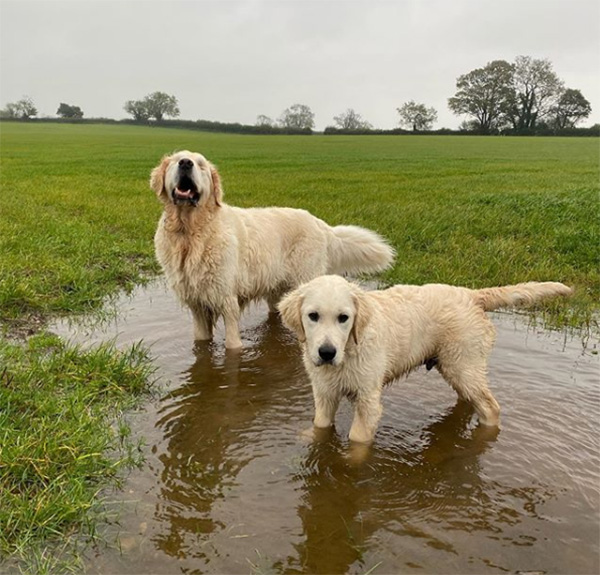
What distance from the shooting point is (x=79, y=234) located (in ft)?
37.0

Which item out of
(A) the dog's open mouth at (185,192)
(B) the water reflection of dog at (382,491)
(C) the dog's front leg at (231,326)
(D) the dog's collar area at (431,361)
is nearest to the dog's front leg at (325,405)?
(B) the water reflection of dog at (382,491)

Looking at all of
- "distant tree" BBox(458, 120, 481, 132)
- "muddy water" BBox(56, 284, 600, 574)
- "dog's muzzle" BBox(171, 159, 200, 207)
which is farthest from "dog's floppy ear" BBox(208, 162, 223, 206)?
"distant tree" BBox(458, 120, 481, 132)

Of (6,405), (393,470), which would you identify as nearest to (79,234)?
(6,405)

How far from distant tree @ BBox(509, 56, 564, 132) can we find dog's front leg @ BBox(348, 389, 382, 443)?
96.3 m

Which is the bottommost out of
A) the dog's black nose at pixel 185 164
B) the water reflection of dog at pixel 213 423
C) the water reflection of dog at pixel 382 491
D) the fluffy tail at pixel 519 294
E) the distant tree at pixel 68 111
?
the water reflection of dog at pixel 213 423

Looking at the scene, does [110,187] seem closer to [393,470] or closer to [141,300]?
[141,300]

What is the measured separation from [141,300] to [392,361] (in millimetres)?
4545

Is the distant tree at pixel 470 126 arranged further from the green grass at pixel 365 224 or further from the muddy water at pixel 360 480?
the muddy water at pixel 360 480

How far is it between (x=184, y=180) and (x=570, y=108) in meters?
102

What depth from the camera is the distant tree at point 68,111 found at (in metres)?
118

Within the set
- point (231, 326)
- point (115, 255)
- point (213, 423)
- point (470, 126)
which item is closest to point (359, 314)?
point (213, 423)

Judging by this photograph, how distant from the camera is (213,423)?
481 cm

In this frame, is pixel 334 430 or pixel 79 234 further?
pixel 79 234

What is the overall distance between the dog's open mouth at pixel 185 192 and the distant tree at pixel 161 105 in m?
125
